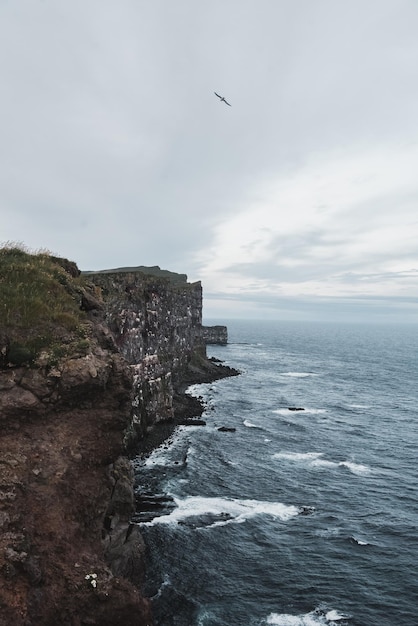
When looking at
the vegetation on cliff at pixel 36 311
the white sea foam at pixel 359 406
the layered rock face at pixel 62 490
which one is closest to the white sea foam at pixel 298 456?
the white sea foam at pixel 359 406

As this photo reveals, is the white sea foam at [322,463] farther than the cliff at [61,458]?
Yes

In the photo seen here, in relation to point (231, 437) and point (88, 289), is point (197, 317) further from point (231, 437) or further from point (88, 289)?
point (88, 289)

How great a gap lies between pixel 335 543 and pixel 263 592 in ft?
29.7

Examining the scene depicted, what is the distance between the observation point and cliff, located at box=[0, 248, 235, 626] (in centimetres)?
1758

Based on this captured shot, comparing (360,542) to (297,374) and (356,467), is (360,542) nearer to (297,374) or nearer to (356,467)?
(356,467)

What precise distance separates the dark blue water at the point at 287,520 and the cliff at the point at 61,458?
5.55 meters

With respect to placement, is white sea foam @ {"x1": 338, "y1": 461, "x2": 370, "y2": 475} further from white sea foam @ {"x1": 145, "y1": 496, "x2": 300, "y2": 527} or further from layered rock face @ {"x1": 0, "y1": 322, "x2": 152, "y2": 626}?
layered rock face @ {"x1": 0, "y1": 322, "x2": 152, "y2": 626}

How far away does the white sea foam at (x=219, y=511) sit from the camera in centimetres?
3778

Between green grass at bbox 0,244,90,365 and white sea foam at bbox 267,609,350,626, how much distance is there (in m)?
20.2

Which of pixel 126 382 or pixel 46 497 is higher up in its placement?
pixel 126 382

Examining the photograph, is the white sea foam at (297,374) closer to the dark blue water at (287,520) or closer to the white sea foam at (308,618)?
the dark blue water at (287,520)

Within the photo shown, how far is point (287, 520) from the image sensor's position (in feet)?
126

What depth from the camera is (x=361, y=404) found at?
87.3 metres

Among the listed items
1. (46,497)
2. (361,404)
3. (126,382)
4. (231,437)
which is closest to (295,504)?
(231,437)
